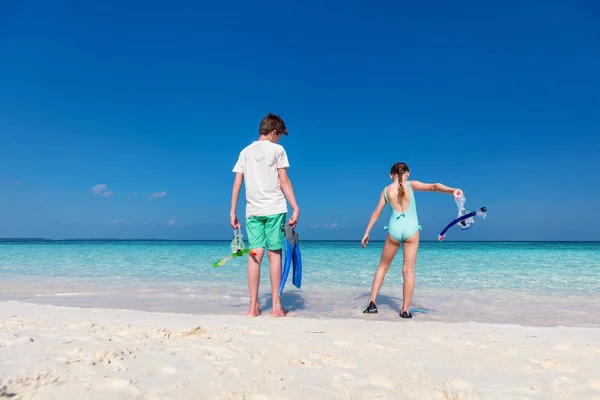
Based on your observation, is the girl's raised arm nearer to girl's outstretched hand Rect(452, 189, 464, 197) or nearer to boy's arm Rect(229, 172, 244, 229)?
girl's outstretched hand Rect(452, 189, 464, 197)

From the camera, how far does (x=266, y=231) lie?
456 centimetres

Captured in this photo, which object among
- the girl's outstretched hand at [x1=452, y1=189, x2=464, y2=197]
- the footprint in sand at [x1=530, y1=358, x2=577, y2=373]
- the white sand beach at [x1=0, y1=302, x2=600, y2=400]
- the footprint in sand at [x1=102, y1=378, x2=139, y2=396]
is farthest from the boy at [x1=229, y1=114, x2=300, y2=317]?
the footprint in sand at [x1=530, y1=358, x2=577, y2=373]

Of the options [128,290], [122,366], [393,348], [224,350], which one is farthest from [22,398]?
[128,290]

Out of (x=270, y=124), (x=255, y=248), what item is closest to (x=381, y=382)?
(x=255, y=248)

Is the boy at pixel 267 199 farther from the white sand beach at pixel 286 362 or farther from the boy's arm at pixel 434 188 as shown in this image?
the boy's arm at pixel 434 188

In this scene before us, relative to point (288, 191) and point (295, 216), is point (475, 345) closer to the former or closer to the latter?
point (295, 216)

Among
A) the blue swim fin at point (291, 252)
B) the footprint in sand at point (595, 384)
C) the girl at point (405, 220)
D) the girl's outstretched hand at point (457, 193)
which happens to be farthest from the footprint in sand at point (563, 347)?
the blue swim fin at point (291, 252)

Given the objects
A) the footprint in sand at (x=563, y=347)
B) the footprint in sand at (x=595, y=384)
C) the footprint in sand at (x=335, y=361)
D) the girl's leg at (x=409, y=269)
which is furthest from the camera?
the girl's leg at (x=409, y=269)

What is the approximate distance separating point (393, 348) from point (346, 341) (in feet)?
1.12

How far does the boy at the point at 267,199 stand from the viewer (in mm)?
4500

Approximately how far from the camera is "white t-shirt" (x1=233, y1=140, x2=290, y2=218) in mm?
4496

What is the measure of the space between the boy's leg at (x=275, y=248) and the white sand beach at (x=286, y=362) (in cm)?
87

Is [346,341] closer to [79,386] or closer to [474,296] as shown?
[79,386]

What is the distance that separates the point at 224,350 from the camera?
267cm
